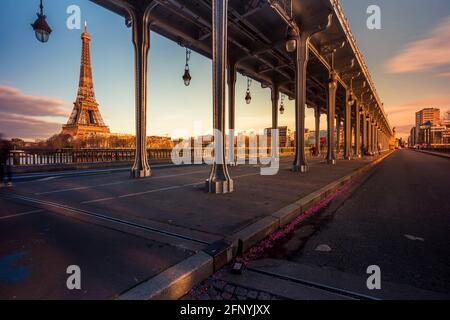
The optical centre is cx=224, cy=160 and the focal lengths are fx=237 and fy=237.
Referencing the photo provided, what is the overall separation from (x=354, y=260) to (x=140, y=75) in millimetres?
9563

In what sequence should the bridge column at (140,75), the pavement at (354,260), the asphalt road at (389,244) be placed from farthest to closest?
the bridge column at (140,75) < the asphalt road at (389,244) < the pavement at (354,260)

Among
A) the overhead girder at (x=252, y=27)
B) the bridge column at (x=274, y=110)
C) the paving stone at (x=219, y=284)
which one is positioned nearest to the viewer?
the paving stone at (x=219, y=284)

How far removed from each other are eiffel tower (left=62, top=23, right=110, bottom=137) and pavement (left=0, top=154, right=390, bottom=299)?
5918cm

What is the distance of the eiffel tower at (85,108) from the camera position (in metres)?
56.8

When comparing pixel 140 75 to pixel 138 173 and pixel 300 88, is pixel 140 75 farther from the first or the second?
pixel 300 88

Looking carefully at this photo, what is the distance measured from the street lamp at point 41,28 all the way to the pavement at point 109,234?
15.3 feet

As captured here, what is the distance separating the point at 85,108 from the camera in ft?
192

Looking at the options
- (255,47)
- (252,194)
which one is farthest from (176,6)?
(252,194)

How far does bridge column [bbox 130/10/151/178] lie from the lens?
31.4 feet

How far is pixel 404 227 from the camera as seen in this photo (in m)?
4.15

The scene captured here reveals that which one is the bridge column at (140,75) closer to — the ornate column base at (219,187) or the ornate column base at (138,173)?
the ornate column base at (138,173)

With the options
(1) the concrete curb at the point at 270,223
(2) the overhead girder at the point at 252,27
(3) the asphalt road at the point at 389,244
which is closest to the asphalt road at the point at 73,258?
(1) the concrete curb at the point at 270,223

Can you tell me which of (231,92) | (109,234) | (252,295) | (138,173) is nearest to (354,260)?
(252,295)
